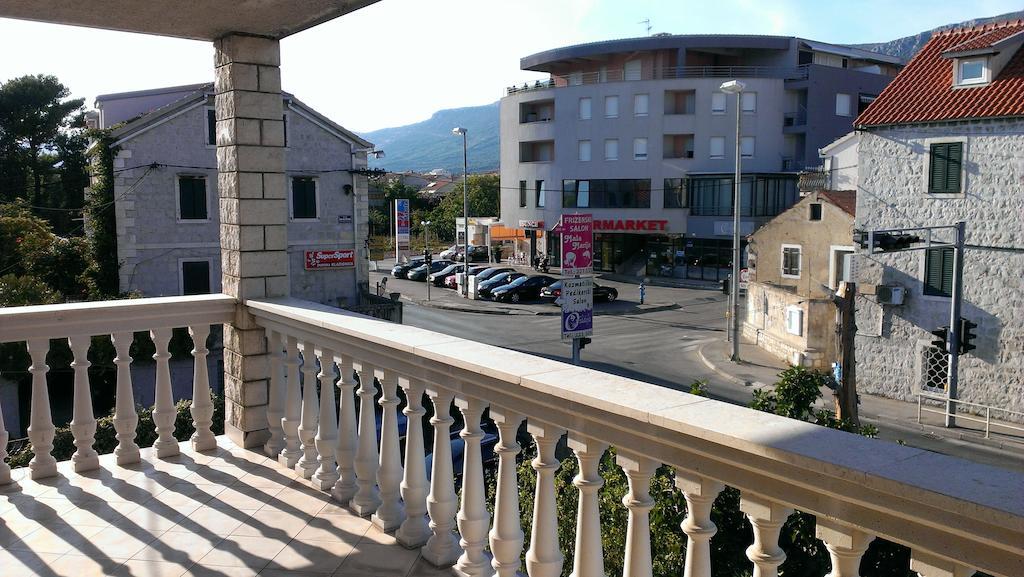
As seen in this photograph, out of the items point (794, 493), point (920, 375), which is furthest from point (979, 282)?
point (794, 493)

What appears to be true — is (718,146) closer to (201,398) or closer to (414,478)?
(201,398)

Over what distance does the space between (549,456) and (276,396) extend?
9.57 feet

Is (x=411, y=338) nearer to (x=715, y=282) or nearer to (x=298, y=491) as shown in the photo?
(x=298, y=491)

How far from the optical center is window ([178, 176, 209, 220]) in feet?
79.9

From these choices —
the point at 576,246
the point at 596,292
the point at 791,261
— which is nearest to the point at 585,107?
the point at 596,292

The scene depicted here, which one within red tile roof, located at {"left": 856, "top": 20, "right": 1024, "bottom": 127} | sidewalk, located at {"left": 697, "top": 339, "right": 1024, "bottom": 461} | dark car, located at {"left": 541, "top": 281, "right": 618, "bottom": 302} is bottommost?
sidewalk, located at {"left": 697, "top": 339, "right": 1024, "bottom": 461}

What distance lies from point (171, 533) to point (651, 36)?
151 ft

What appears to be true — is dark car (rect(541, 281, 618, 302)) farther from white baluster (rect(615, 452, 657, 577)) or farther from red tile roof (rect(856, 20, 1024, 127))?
white baluster (rect(615, 452, 657, 577))

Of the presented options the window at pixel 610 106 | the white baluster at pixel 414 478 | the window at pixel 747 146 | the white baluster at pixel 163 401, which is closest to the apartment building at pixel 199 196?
the white baluster at pixel 163 401

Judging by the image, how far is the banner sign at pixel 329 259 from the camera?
26.2m

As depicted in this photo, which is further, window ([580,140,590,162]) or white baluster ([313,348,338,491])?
window ([580,140,590,162])

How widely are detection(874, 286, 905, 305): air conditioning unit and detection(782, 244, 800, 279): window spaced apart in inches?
250

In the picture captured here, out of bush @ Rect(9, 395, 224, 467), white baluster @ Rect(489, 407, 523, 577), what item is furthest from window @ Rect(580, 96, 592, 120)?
white baluster @ Rect(489, 407, 523, 577)

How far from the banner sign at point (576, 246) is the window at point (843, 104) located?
1357 inches
